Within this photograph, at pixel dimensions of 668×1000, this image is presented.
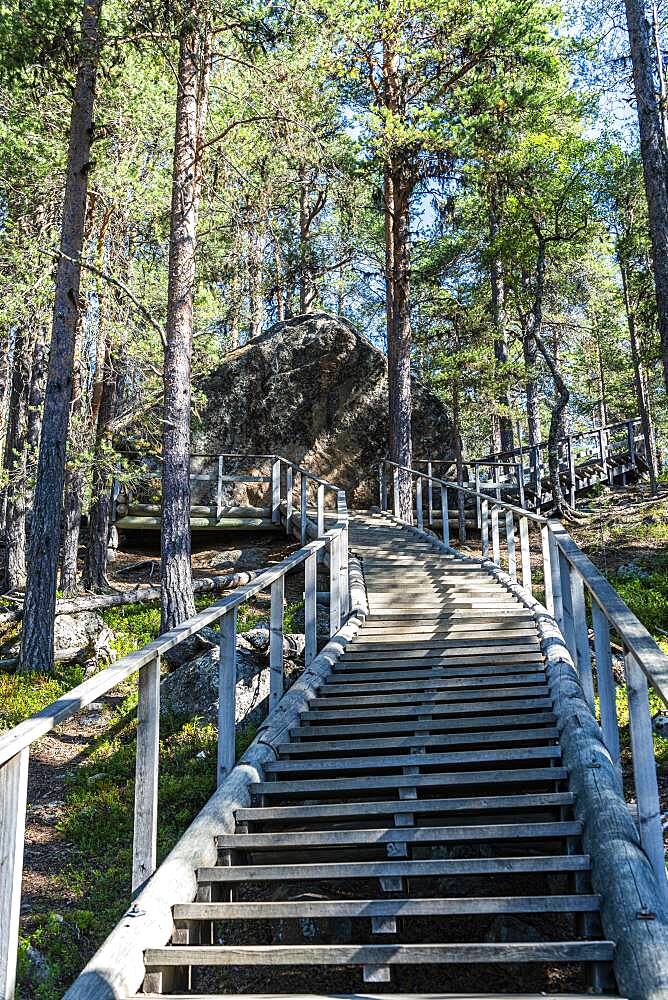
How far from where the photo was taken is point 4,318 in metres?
11.4

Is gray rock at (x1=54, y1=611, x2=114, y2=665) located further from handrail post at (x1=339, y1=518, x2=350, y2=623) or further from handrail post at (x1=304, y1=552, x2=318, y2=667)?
handrail post at (x1=304, y1=552, x2=318, y2=667)

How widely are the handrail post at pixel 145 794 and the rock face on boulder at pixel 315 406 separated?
15.4 m

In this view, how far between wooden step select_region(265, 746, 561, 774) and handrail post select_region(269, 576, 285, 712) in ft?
2.76

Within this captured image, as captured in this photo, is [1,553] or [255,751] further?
[1,553]

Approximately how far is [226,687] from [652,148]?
9.73 metres

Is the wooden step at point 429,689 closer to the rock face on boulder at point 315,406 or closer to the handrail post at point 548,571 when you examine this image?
the handrail post at point 548,571

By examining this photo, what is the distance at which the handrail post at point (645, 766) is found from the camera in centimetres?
297

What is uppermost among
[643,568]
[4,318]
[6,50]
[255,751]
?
[6,50]

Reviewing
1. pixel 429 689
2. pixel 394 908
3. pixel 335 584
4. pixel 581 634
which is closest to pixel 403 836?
pixel 394 908

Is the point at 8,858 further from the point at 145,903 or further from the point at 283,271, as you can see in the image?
the point at 283,271

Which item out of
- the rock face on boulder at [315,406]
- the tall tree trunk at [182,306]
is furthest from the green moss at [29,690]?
the rock face on boulder at [315,406]

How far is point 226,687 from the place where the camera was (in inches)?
172

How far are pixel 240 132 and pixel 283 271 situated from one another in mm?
10666

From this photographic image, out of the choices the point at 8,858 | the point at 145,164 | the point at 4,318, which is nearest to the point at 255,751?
the point at 8,858
